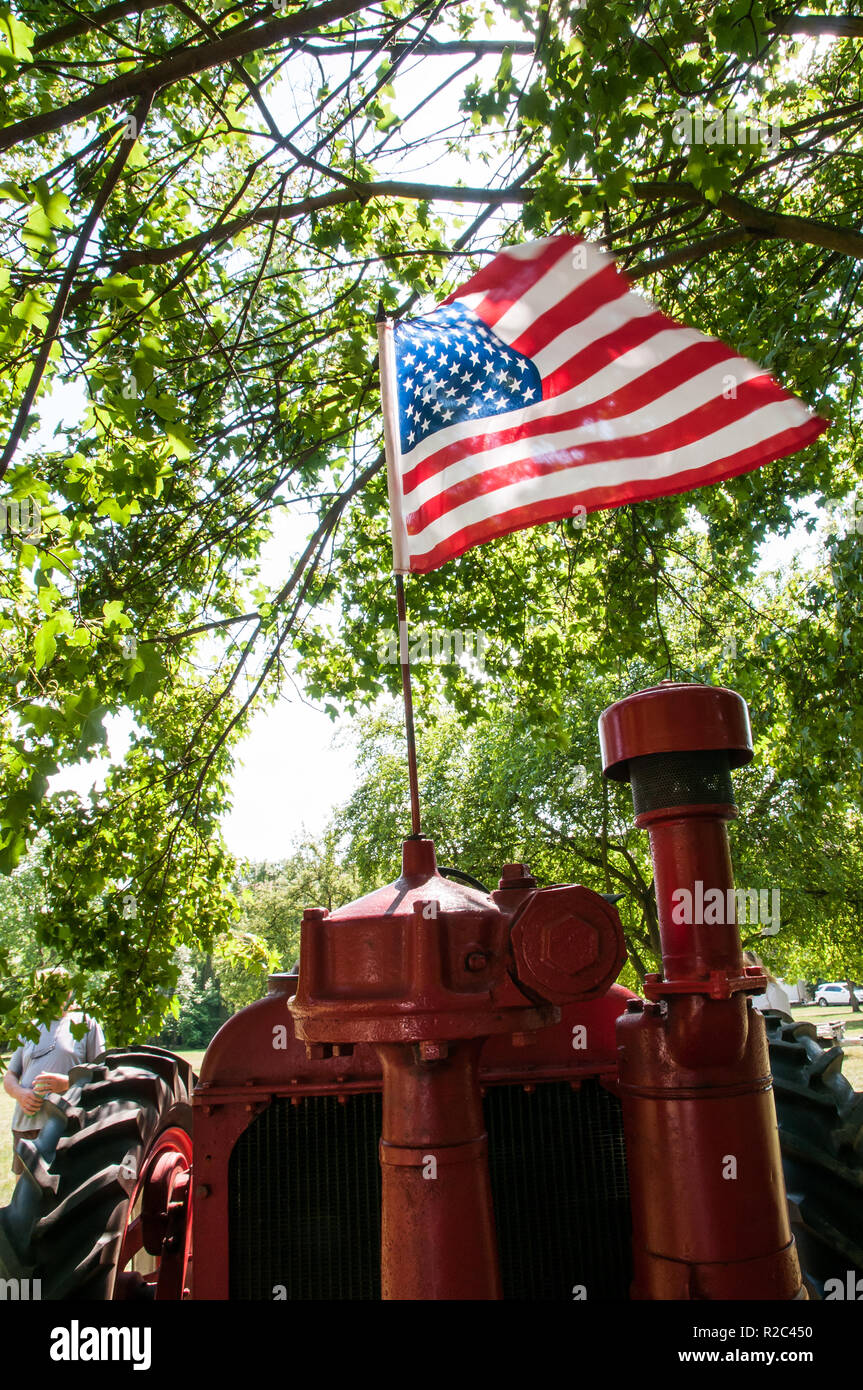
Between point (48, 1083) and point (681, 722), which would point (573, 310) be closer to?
point (681, 722)

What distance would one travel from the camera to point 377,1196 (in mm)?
2586

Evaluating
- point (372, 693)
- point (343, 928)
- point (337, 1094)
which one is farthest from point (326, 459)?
point (343, 928)

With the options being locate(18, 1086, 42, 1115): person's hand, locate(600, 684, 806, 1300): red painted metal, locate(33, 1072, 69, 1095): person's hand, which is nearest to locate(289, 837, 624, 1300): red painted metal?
locate(600, 684, 806, 1300): red painted metal

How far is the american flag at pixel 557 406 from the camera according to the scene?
2.94 metres

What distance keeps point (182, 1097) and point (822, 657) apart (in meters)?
5.26

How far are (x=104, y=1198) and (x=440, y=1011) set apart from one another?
7.43 ft

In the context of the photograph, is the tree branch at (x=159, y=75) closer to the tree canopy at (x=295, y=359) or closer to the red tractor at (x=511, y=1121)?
the tree canopy at (x=295, y=359)

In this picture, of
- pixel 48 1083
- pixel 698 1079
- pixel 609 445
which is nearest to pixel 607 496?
pixel 609 445

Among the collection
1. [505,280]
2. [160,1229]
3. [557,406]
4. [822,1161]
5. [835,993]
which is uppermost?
[835,993]

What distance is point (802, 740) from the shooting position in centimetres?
723

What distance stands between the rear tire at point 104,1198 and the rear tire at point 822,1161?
1999 mm

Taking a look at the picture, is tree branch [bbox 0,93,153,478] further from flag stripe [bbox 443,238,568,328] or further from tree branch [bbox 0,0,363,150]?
flag stripe [bbox 443,238,568,328]

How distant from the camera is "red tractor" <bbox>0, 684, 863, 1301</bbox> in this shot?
175 cm
